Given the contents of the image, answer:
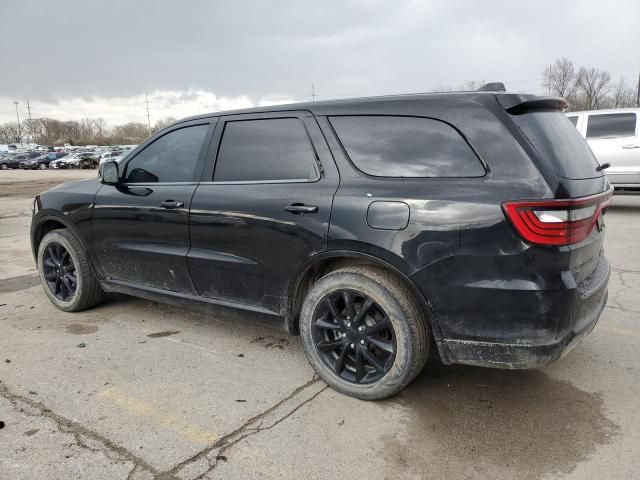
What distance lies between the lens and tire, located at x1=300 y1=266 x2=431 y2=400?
2799mm

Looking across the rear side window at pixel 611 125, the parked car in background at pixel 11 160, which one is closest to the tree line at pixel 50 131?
the parked car in background at pixel 11 160

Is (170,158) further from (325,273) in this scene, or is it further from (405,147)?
(405,147)

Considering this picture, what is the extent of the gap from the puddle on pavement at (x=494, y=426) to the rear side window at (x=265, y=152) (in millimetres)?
1529

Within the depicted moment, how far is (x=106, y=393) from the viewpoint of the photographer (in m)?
3.12

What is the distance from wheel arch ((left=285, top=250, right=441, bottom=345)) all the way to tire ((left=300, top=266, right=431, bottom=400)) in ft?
0.18

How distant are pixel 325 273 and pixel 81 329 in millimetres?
2276

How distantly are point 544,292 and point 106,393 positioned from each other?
2558mm

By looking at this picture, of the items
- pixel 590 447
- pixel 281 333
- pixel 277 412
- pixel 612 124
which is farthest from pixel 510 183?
pixel 612 124

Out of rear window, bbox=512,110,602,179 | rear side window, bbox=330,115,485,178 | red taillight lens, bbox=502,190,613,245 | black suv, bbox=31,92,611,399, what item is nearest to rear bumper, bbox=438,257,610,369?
black suv, bbox=31,92,611,399

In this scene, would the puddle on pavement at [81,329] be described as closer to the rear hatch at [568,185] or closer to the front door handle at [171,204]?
the front door handle at [171,204]

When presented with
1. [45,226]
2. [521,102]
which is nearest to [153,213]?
[45,226]

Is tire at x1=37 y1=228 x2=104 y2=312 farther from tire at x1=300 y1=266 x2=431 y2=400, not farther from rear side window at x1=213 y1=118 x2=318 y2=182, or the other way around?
tire at x1=300 y1=266 x2=431 y2=400

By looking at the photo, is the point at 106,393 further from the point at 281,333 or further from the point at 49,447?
the point at 281,333

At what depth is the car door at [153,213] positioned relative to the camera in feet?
12.2
